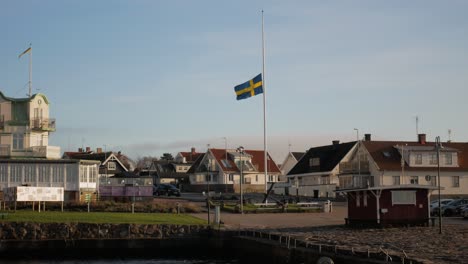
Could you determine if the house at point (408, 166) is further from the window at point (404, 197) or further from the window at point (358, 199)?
the window at point (404, 197)

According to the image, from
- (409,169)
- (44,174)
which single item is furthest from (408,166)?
(44,174)

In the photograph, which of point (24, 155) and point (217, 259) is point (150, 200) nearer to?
point (24, 155)

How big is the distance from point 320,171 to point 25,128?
41.7 m

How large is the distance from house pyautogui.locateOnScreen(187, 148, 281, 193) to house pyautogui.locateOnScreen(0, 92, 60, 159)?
4163 centimetres

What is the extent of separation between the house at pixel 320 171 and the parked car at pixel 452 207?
92.1 feet

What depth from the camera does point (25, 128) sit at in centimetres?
6538

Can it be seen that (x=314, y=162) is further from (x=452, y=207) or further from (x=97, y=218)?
(x=97, y=218)

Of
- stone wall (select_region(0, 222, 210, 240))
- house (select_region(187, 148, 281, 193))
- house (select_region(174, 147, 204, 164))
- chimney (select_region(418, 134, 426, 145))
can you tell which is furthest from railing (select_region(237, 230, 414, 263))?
house (select_region(174, 147, 204, 164))

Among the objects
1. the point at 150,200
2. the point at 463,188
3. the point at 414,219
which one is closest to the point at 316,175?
the point at 463,188

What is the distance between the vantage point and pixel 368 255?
25.4m

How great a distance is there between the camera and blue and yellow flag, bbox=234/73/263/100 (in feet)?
209

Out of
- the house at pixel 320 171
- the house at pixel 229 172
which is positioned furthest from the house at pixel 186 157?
the house at pixel 320 171

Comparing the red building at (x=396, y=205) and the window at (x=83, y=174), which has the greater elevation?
the window at (x=83, y=174)

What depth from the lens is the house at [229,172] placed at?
10675cm
